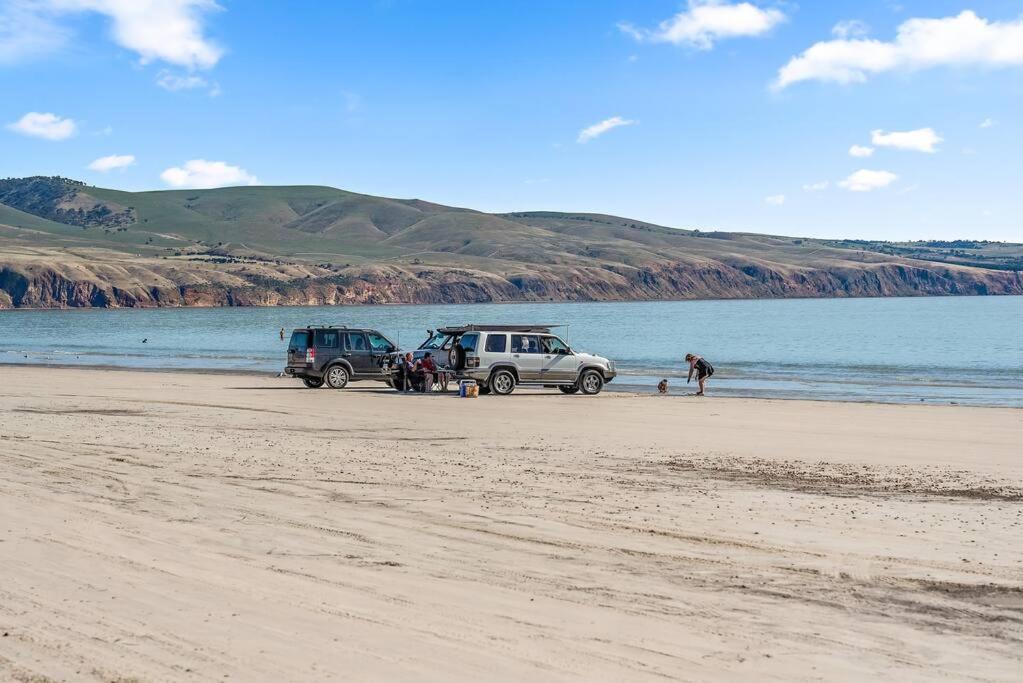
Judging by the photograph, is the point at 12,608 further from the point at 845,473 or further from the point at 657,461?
the point at 845,473

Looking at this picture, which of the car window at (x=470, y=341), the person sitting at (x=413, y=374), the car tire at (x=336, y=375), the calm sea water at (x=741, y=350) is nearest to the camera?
the car window at (x=470, y=341)

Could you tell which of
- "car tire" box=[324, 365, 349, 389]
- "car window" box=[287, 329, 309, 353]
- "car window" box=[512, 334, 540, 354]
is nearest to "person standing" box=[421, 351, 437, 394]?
"car window" box=[512, 334, 540, 354]

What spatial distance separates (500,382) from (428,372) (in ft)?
7.40

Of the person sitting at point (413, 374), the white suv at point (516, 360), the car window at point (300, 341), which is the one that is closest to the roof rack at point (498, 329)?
the white suv at point (516, 360)

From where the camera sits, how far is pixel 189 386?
3472 centimetres

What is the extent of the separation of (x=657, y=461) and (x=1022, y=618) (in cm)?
842

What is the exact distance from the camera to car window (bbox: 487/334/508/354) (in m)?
31.1

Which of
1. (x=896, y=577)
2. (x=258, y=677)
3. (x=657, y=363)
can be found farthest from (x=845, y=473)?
(x=657, y=363)

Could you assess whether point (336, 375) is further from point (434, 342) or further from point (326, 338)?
point (434, 342)

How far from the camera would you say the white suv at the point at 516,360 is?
31062 millimetres

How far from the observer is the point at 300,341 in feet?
A: 107

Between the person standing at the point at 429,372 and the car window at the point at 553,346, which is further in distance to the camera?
the car window at the point at 553,346

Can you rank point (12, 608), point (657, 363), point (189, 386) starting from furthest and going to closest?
point (657, 363) < point (189, 386) < point (12, 608)

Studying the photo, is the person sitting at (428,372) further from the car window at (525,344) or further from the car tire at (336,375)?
the car tire at (336,375)
